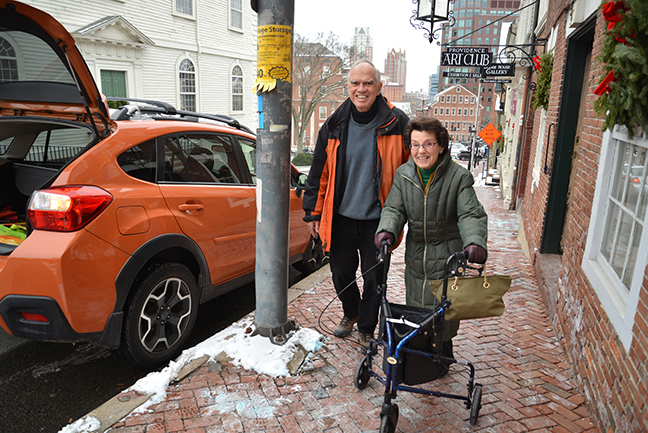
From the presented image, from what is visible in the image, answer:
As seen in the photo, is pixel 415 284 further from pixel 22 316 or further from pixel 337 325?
pixel 22 316

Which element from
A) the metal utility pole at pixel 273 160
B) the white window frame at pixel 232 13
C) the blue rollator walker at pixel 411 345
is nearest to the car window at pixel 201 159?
the metal utility pole at pixel 273 160

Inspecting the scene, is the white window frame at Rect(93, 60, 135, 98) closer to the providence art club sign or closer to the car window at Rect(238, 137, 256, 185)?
the providence art club sign

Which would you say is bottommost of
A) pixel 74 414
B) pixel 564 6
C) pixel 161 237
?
pixel 74 414

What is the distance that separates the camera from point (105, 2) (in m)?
16.2

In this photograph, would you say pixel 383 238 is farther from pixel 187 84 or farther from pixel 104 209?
pixel 187 84

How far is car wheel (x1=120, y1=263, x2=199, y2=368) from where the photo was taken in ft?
10.9

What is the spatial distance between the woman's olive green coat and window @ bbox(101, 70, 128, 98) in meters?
16.1

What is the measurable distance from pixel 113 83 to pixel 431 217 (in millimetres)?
17086

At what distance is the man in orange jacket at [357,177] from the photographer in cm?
346

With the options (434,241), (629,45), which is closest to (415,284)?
(434,241)

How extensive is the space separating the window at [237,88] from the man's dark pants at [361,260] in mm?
20793

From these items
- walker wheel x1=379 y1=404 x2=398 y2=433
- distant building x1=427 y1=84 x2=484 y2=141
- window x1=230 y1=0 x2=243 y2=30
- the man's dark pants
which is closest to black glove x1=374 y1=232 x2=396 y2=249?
the man's dark pants

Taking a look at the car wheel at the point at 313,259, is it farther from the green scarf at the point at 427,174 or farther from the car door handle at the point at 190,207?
the green scarf at the point at 427,174

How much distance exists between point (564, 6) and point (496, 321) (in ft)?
14.9
